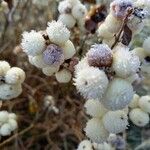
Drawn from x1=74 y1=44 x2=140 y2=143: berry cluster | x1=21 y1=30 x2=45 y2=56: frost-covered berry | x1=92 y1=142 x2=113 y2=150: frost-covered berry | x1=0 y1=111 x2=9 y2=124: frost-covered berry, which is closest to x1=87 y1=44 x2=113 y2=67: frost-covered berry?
x1=74 y1=44 x2=140 y2=143: berry cluster

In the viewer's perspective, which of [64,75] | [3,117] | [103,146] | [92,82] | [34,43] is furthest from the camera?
[3,117]

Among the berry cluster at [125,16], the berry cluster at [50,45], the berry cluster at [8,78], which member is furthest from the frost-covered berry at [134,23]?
the berry cluster at [8,78]

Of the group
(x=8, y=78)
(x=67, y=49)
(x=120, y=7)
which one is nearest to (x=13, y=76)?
(x=8, y=78)

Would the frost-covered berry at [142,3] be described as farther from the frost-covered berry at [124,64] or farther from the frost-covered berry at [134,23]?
the frost-covered berry at [124,64]

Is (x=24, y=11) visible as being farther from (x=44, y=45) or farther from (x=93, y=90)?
(x=93, y=90)

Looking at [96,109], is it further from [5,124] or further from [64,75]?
[5,124]

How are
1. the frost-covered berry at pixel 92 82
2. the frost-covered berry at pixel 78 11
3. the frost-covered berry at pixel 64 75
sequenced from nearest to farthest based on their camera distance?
→ the frost-covered berry at pixel 92 82, the frost-covered berry at pixel 64 75, the frost-covered berry at pixel 78 11
